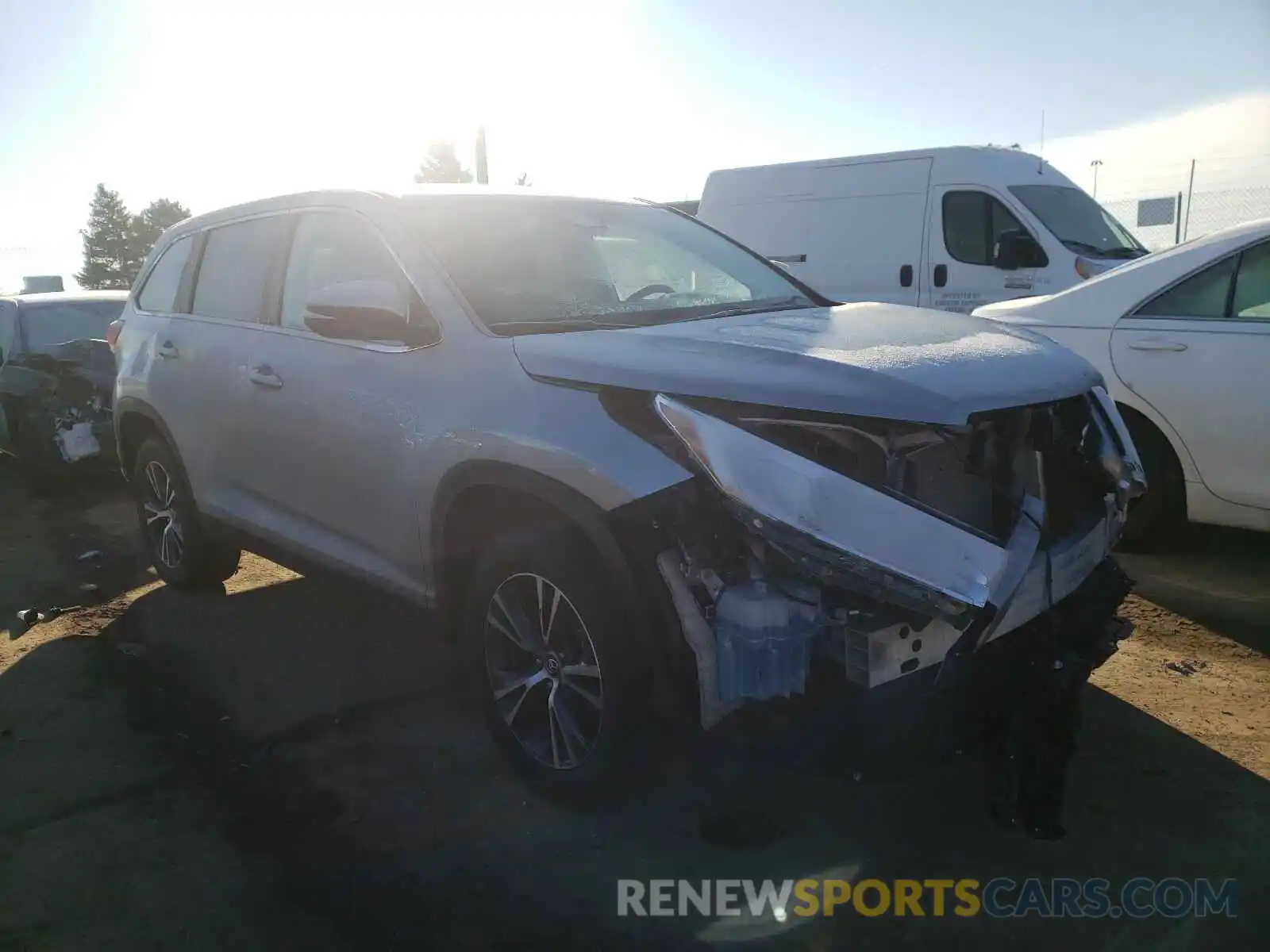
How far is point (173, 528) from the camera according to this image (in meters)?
5.04

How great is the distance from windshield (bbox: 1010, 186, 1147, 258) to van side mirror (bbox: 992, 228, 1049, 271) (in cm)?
23

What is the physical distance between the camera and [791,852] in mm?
2713

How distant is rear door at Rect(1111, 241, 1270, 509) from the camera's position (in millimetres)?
4332

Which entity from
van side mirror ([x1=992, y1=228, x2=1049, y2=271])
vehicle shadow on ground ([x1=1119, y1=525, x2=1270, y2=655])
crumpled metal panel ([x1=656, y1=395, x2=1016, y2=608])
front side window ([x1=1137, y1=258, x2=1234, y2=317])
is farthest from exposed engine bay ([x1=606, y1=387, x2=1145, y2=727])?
van side mirror ([x1=992, y1=228, x2=1049, y2=271])

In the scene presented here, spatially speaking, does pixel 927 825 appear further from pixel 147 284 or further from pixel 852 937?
pixel 147 284

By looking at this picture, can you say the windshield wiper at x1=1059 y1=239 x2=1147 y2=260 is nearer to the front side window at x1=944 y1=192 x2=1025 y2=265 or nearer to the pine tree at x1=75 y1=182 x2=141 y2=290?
the front side window at x1=944 y1=192 x2=1025 y2=265

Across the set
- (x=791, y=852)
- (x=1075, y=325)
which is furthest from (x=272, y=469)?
(x=1075, y=325)

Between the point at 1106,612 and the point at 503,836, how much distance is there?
183 centimetres

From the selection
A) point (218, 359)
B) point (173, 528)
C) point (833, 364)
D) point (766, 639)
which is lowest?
point (173, 528)

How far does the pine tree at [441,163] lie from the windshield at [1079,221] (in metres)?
47.5

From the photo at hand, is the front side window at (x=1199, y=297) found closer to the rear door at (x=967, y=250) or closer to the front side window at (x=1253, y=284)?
the front side window at (x=1253, y=284)

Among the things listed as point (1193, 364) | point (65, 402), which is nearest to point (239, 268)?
point (65, 402)
